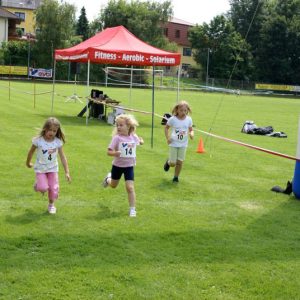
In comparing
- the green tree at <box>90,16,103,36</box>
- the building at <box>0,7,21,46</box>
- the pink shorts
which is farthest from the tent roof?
the green tree at <box>90,16,103,36</box>

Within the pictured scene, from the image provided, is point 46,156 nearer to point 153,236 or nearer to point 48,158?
point 48,158

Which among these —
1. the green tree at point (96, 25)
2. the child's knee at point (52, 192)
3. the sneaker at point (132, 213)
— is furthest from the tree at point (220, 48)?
the child's knee at point (52, 192)

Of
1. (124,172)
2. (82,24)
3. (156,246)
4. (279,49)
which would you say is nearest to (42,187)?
(124,172)

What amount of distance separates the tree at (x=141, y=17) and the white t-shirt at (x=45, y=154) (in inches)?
2877

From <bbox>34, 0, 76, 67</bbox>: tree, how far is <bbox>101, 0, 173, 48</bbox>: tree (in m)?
12.4

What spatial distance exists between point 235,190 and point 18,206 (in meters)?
3.68

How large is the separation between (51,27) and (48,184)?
63949 millimetres

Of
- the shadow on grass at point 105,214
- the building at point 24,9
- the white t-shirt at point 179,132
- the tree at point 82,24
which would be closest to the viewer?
the shadow on grass at point 105,214

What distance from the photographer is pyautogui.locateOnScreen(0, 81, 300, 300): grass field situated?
4797mm

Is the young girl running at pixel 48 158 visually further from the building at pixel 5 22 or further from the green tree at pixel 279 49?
the green tree at pixel 279 49

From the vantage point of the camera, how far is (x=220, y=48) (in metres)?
82.8

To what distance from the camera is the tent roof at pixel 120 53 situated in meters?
18.8

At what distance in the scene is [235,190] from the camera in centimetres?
909

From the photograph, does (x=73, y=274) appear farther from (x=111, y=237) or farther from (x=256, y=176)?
(x=256, y=176)
